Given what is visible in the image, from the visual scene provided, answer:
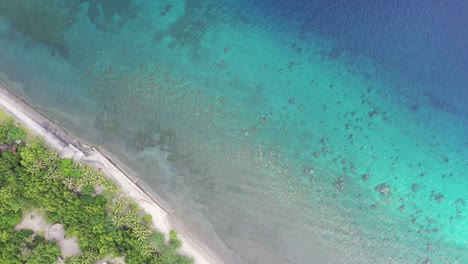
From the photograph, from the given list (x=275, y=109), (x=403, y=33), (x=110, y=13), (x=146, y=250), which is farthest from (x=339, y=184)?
(x=110, y=13)

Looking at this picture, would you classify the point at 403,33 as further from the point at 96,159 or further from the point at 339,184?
the point at 96,159

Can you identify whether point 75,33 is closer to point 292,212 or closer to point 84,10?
point 84,10

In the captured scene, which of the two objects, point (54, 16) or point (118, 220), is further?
point (54, 16)

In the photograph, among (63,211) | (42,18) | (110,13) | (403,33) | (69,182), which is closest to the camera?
(63,211)

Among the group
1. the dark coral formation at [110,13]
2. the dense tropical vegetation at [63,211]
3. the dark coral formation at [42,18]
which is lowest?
the dense tropical vegetation at [63,211]

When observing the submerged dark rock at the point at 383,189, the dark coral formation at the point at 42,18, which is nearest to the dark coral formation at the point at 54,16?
the dark coral formation at the point at 42,18

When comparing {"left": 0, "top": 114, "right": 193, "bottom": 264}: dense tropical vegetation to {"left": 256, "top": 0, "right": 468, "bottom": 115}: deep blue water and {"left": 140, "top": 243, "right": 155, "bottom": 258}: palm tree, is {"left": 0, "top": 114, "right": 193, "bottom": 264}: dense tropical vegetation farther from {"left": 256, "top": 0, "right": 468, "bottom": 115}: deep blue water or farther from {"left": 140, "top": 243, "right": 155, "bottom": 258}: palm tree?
{"left": 256, "top": 0, "right": 468, "bottom": 115}: deep blue water

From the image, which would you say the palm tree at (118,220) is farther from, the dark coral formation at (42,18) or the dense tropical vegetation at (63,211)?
the dark coral formation at (42,18)
